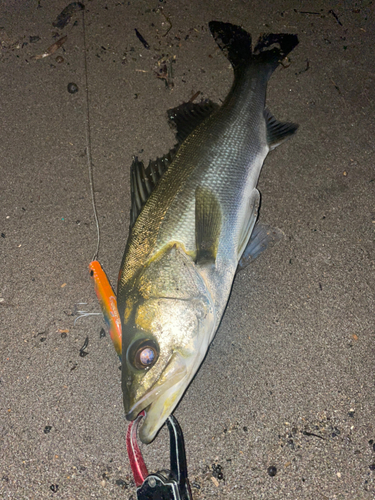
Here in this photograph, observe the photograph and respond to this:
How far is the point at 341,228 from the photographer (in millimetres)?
2420

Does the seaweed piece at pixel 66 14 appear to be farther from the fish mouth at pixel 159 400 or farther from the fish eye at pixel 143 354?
the fish mouth at pixel 159 400

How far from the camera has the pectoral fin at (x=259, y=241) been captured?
90.7 inches

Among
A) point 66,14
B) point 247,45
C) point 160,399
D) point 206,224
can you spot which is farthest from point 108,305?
point 66,14

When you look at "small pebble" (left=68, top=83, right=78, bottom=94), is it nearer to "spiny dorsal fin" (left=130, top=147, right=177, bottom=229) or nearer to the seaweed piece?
the seaweed piece

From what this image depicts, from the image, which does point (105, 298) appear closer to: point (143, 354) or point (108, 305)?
point (108, 305)

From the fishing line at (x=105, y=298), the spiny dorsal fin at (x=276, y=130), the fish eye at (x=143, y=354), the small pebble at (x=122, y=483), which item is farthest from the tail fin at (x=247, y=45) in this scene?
the small pebble at (x=122, y=483)

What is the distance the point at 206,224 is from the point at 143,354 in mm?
832

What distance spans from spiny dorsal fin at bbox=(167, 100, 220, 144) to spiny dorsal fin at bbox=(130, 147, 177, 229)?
253 mm

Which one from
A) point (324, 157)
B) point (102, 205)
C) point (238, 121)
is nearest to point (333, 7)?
point (324, 157)

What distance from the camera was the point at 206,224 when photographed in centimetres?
192

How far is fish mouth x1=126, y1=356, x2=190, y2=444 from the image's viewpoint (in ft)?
5.34

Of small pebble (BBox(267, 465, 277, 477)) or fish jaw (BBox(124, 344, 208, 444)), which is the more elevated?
fish jaw (BBox(124, 344, 208, 444))

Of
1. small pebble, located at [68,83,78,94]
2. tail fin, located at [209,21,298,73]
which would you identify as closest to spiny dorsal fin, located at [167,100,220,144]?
tail fin, located at [209,21,298,73]

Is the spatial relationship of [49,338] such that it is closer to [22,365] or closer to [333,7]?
[22,365]
